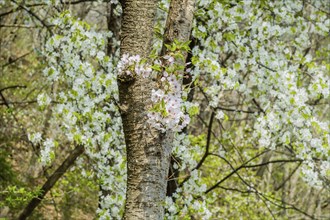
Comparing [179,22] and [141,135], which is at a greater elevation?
[179,22]

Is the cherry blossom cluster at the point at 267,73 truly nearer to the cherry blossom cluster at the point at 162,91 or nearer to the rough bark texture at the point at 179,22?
the rough bark texture at the point at 179,22

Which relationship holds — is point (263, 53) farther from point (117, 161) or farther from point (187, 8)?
point (187, 8)

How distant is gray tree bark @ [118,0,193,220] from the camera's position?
2.28 metres

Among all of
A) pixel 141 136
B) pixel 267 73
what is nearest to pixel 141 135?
pixel 141 136

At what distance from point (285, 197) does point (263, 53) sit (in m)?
9.19

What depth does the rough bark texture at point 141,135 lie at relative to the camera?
2281 millimetres

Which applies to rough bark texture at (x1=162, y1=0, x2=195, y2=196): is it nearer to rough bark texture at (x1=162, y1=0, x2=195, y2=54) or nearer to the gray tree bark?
rough bark texture at (x1=162, y1=0, x2=195, y2=54)

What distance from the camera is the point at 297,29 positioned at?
6.17 metres

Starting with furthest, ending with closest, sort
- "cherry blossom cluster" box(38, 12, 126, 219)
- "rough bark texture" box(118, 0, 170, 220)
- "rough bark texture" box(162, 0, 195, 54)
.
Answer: "cherry blossom cluster" box(38, 12, 126, 219) → "rough bark texture" box(162, 0, 195, 54) → "rough bark texture" box(118, 0, 170, 220)

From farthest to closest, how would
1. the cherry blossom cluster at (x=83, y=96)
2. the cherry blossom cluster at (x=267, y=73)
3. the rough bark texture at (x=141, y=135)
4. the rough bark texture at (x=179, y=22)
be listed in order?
the cherry blossom cluster at (x=267, y=73), the cherry blossom cluster at (x=83, y=96), the rough bark texture at (x=179, y=22), the rough bark texture at (x=141, y=135)

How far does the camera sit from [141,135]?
2342 millimetres

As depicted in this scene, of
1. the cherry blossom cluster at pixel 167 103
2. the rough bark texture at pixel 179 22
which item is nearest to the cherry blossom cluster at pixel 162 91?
the cherry blossom cluster at pixel 167 103

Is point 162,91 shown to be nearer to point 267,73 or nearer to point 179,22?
point 179,22

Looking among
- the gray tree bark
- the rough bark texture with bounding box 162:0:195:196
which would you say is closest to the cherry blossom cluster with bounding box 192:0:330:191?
the rough bark texture with bounding box 162:0:195:196
